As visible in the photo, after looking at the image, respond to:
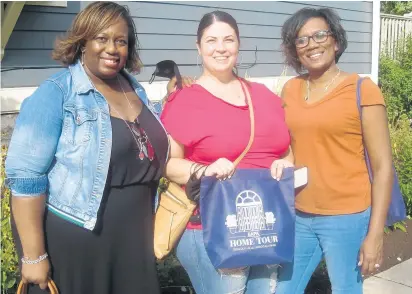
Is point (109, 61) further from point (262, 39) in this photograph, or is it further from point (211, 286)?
point (262, 39)

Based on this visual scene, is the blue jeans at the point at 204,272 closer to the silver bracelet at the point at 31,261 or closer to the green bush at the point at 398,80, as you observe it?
the silver bracelet at the point at 31,261

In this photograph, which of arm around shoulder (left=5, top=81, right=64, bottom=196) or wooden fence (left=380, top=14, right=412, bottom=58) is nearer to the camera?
arm around shoulder (left=5, top=81, right=64, bottom=196)

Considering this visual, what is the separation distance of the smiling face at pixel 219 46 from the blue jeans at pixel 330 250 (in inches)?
35.7

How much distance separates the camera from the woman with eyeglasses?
2.66 metres

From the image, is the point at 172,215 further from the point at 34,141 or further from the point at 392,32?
the point at 392,32

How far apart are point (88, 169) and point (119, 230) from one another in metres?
0.36

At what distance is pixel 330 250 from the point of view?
282 centimetres

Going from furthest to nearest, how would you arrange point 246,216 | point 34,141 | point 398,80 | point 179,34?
1. point 398,80
2. point 179,34
3. point 246,216
4. point 34,141

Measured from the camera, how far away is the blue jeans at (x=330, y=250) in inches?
109

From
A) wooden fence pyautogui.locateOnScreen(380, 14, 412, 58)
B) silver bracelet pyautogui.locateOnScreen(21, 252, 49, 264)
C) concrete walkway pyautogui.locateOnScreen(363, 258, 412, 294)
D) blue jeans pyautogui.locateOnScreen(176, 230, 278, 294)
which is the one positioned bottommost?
concrete walkway pyautogui.locateOnScreen(363, 258, 412, 294)

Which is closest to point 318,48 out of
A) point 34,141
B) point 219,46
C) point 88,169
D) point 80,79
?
point 219,46

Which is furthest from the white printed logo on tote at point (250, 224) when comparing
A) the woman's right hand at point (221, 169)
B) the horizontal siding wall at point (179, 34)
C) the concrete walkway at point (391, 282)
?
the horizontal siding wall at point (179, 34)

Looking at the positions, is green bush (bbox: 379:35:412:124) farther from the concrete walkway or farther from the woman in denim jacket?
the woman in denim jacket

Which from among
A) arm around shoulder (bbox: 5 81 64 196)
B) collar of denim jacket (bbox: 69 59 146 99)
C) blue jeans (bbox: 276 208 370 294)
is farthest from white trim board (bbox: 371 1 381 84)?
arm around shoulder (bbox: 5 81 64 196)
